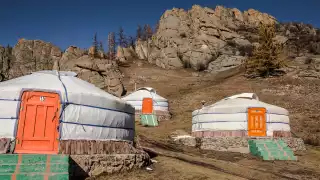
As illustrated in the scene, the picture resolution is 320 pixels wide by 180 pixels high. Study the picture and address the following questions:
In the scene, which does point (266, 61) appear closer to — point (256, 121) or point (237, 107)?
point (256, 121)

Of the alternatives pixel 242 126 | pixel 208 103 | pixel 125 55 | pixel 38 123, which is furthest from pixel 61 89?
pixel 125 55

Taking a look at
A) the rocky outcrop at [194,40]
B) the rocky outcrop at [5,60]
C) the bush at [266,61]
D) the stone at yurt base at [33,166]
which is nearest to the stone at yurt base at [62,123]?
the stone at yurt base at [33,166]

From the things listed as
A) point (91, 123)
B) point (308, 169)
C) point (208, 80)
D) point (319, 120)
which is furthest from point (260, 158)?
point (208, 80)

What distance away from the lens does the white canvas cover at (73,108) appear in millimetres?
8125

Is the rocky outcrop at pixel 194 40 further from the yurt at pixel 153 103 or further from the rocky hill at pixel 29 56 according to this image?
the yurt at pixel 153 103

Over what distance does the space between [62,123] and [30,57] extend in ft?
187

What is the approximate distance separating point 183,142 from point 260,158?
4.20m

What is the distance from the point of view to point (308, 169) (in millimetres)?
11469

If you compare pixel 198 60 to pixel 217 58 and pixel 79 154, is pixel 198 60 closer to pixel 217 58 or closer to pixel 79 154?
pixel 217 58

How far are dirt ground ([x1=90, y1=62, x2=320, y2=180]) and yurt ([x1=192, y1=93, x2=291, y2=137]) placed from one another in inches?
54.1

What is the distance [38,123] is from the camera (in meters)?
8.26

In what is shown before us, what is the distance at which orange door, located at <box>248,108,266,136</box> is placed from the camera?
14844mm

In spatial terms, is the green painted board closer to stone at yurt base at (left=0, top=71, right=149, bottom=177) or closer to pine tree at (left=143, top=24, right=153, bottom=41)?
stone at yurt base at (left=0, top=71, right=149, bottom=177)

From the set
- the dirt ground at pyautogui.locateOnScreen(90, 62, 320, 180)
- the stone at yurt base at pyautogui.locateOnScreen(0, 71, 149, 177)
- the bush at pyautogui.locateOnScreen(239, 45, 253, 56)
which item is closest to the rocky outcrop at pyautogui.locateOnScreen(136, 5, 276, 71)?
the bush at pyautogui.locateOnScreen(239, 45, 253, 56)
